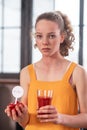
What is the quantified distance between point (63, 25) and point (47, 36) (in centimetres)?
13

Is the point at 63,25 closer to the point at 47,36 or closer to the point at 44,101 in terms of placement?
the point at 47,36

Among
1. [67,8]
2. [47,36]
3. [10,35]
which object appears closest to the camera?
[47,36]

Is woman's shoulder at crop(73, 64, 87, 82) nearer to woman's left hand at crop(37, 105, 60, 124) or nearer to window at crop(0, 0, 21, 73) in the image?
woman's left hand at crop(37, 105, 60, 124)

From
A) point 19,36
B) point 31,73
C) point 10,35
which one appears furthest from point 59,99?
point 10,35

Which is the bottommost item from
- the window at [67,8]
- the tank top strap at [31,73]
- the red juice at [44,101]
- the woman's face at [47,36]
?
the red juice at [44,101]

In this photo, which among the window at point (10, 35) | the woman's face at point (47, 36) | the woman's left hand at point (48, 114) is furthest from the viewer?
the window at point (10, 35)

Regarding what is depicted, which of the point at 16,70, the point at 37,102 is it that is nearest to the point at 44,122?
the point at 37,102

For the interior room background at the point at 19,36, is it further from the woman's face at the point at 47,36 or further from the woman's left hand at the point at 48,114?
the woman's left hand at the point at 48,114

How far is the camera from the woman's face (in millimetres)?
1125

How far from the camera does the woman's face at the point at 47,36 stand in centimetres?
112

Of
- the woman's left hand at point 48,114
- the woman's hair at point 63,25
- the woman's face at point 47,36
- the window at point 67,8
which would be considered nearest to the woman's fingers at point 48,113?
the woman's left hand at point 48,114

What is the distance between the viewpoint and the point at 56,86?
3.77 ft

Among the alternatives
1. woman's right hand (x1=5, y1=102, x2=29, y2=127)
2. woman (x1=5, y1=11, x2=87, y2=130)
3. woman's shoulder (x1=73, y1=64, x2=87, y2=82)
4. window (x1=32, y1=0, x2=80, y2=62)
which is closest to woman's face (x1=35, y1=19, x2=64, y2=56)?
woman (x1=5, y1=11, x2=87, y2=130)

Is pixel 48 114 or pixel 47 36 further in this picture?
pixel 47 36
